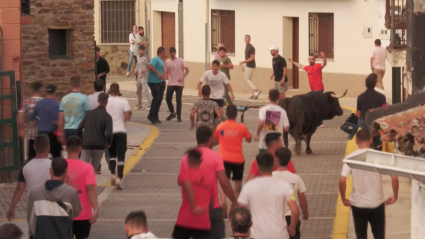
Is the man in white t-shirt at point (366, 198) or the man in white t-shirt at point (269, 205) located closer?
the man in white t-shirt at point (269, 205)

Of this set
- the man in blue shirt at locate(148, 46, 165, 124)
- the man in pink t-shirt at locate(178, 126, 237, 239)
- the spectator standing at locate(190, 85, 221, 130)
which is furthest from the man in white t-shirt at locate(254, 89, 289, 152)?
the man in blue shirt at locate(148, 46, 165, 124)

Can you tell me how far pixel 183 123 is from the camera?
2217cm

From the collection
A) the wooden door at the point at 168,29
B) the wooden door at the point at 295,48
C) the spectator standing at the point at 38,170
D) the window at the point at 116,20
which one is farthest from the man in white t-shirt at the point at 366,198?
the window at the point at 116,20

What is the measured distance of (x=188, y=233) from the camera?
914 centimetres

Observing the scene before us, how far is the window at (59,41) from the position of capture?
20.9 metres

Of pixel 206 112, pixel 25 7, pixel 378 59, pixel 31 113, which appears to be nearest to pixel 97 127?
pixel 31 113

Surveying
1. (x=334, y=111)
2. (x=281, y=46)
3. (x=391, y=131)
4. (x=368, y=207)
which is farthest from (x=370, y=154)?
(x=281, y=46)

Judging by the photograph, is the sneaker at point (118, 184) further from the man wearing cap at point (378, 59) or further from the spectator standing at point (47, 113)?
the man wearing cap at point (378, 59)

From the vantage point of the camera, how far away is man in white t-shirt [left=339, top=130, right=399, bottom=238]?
9.62 m

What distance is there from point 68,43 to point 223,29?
1122 centimetres

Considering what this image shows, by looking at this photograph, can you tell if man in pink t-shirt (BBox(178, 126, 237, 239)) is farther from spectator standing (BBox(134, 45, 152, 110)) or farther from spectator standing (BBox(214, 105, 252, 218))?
spectator standing (BBox(134, 45, 152, 110))

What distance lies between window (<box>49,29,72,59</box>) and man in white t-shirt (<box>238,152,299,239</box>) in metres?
13.1

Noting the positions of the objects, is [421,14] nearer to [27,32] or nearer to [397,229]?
[397,229]

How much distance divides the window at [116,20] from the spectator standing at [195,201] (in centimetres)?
2863
